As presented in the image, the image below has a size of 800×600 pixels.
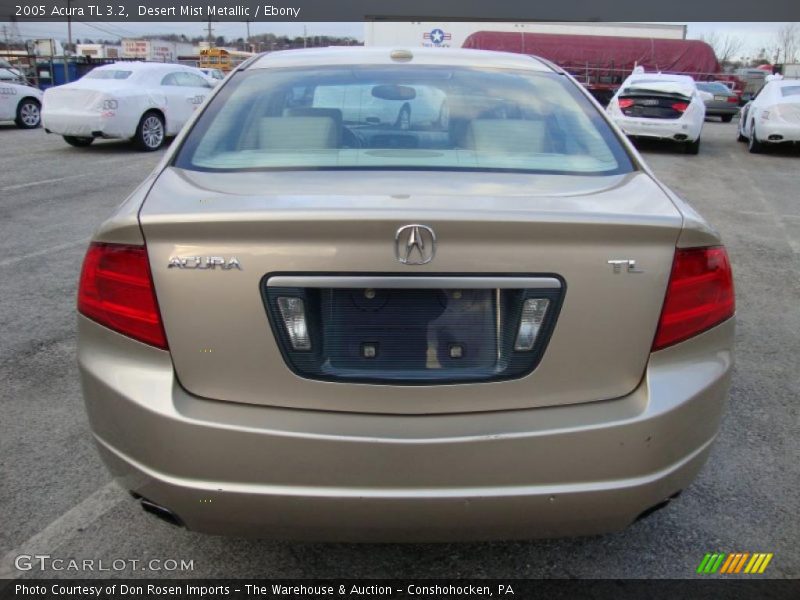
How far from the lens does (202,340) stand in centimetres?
189

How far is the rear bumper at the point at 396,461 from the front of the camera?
1855 mm

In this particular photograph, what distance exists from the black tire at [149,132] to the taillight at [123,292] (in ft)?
39.1

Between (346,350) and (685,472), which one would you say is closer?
(346,350)

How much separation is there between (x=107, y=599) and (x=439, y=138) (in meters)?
1.85

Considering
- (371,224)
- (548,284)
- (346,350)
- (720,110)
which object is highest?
(371,224)

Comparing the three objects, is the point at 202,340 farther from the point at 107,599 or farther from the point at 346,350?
the point at 107,599

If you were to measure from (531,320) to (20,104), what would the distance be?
60.8 ft

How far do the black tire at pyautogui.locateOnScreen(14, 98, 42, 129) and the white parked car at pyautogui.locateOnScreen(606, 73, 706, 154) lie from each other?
517 inches

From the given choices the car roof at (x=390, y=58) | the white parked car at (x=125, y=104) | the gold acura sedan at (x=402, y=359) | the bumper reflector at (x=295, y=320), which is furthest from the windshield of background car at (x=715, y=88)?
the bumper reflector at (x=295, y=320)

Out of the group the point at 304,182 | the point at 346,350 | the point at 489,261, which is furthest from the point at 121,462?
the point at 489,261

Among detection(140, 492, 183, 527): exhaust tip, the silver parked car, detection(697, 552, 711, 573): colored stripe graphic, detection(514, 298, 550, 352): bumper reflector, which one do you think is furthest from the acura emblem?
the silver parked car

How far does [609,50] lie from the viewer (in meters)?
37.2

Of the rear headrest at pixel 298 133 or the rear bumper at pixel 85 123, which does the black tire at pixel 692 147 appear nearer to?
the rear bumper at pixel 85 123

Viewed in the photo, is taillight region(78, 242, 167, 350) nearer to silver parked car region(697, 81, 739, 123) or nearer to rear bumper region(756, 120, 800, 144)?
rear bumper region(756, 120, 800, 144)
